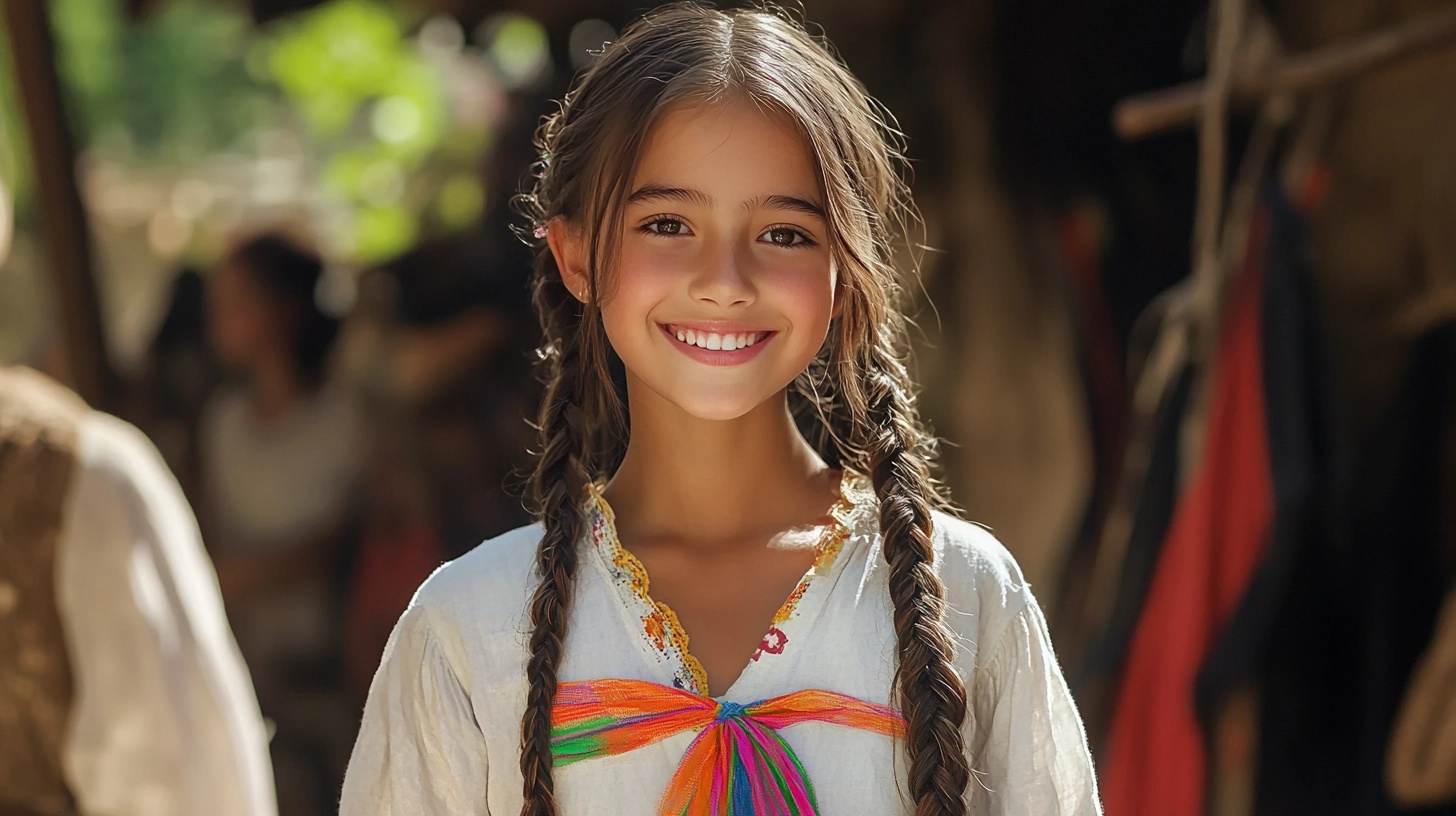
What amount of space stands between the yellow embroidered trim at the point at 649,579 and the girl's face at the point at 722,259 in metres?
0.15

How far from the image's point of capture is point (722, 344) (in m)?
1.47

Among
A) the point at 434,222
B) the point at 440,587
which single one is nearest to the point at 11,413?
the point at 440,587

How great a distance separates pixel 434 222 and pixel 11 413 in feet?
7.75

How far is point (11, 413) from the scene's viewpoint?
232 centimetres

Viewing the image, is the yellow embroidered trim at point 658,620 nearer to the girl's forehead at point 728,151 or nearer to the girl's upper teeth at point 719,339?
the girl's upper teeth at point 719,339

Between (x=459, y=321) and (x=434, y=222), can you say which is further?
(x=434, y=222)

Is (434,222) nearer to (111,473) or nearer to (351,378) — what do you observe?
(351,378)

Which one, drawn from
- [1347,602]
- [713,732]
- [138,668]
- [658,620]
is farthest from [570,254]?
[1347,602]

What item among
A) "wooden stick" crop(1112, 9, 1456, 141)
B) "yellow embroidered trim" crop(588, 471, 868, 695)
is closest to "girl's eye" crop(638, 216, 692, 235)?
"yellow embroidered trim" crop(588, 471, 868, 695)

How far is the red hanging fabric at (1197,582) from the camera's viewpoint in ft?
8.40

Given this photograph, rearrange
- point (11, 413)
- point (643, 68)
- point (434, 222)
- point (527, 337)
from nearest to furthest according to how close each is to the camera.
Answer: point (643, 68), point (11, 413), point (527, 337), point (434, 222)

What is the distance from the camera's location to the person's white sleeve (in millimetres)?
2314

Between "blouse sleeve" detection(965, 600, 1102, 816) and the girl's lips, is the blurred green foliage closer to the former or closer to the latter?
the girl's lips

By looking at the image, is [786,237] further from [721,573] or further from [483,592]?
[483,592]
